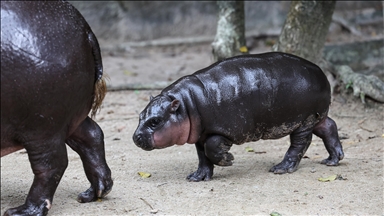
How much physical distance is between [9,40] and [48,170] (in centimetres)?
80

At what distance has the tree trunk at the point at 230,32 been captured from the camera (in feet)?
24.0

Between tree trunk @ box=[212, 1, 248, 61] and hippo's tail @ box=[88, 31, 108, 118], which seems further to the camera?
tree trunk @ box=[212, 1, 248, 61]

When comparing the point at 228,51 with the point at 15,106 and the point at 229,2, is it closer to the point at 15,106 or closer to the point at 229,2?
the point at 229,2

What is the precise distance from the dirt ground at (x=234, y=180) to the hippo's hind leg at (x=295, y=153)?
7 cm

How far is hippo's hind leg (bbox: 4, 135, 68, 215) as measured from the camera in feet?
11.7

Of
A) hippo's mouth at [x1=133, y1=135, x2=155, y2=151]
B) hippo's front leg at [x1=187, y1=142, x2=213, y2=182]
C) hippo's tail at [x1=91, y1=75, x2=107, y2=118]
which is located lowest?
hippo's front leg at [x1=187, y1=142, x2=213, y2=182]

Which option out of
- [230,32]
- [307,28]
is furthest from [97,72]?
[230,32]

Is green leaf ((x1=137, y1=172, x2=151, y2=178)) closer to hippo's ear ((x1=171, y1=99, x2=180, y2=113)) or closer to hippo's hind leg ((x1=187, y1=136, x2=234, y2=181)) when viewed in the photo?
hippo's hind leg ((x1=187, y1=136, x2=234, y2=181))

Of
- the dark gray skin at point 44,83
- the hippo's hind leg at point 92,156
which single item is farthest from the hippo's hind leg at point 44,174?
the hippo's hind leg at point 92,156

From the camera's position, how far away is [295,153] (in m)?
4.74

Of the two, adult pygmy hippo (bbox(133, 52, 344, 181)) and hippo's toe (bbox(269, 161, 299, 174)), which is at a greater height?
adult pygmy hippo (bbox(133, 52, 344, 181))

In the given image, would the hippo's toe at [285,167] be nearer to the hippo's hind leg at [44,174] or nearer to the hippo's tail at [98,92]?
the hippo's tail at [98,92]

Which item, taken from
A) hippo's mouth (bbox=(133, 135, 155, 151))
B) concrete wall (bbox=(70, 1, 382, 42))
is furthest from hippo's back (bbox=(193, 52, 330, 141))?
concrete wall (bbox=(70, 1, 382, 42))

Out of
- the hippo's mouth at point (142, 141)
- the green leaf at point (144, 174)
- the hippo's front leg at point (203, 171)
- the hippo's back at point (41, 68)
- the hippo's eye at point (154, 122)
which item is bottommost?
the green leaf at point (144, 174)
